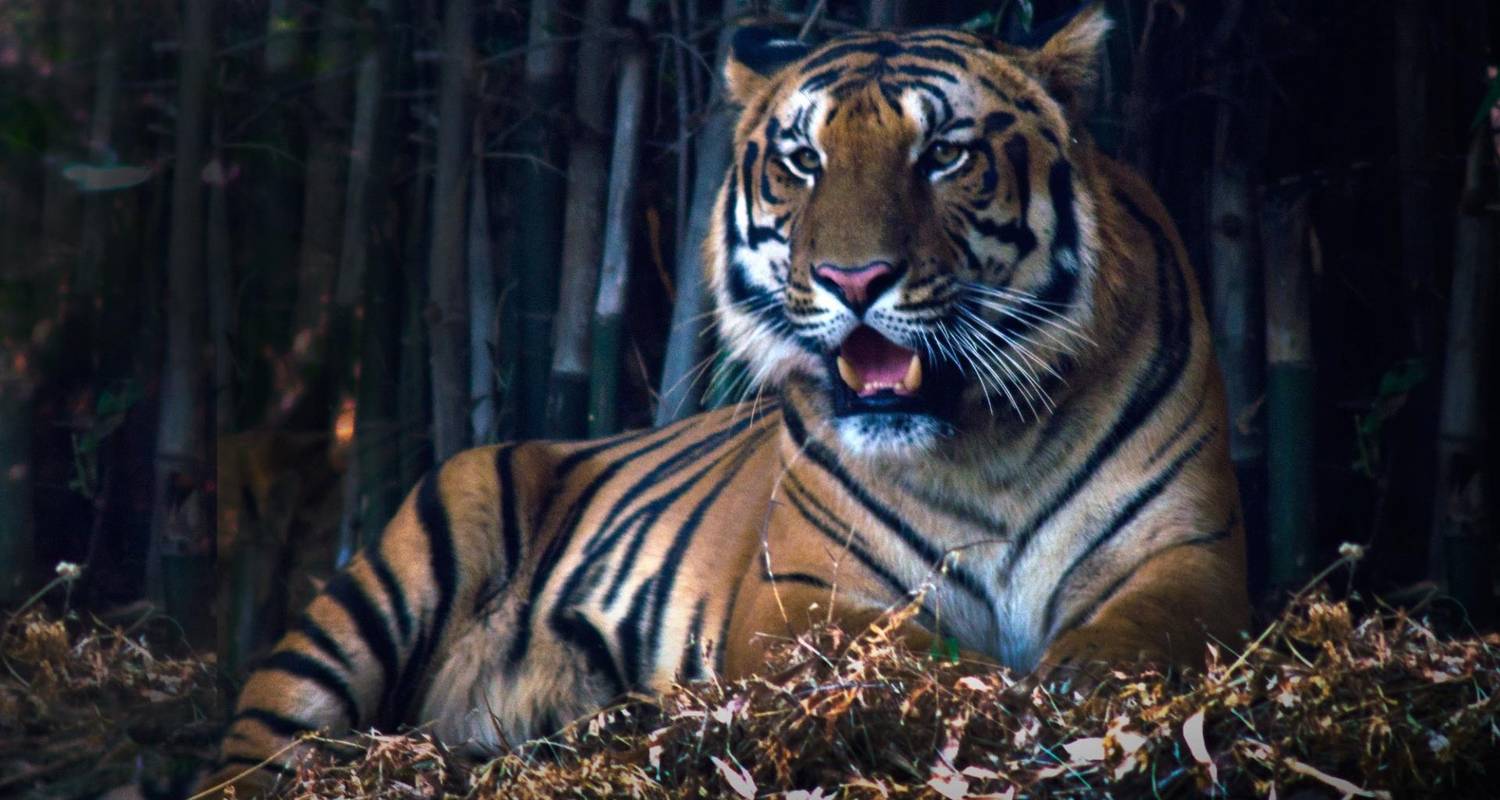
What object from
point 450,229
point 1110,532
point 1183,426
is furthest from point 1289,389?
point 450,229

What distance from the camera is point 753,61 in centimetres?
252

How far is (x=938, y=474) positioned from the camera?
2.27 metres

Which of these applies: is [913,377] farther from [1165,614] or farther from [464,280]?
[464,280]

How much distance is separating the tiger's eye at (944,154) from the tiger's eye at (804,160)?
0.54 ft

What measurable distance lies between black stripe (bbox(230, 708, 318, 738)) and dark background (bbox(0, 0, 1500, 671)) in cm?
22

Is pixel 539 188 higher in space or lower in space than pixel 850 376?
higher

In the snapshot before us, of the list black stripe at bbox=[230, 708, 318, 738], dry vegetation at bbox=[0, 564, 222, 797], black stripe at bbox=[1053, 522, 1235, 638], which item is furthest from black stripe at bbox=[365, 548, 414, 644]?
black stripe at bbox=[1053, 522, 1235, 638]

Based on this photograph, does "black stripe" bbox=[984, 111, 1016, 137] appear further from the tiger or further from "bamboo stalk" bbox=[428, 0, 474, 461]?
"bamboo stalk" bbox=[428, 0, 474, 461]

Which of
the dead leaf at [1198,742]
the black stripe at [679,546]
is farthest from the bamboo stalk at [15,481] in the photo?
the dead leaf at [1198,742]

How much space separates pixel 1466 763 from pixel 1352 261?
142 cm

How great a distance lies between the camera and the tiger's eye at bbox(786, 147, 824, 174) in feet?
7.47

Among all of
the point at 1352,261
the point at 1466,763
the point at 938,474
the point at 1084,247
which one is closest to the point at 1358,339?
the point at 1352,261

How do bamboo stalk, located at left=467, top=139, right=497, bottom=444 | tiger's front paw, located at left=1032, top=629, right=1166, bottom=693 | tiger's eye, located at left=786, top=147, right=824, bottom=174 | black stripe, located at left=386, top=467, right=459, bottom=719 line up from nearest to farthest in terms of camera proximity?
tiger's front paw, located at left=1032, top=629, right=1166, bottom=693 → tiger's eye, located at left=786, top=147, right=824, bottom=174 → black stripe, located at left=386, top=467, right=459, bottom=719 → bamboo stalk, located at left=467, top=139, right=497, bottom=444

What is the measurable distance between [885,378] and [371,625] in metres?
1.01
